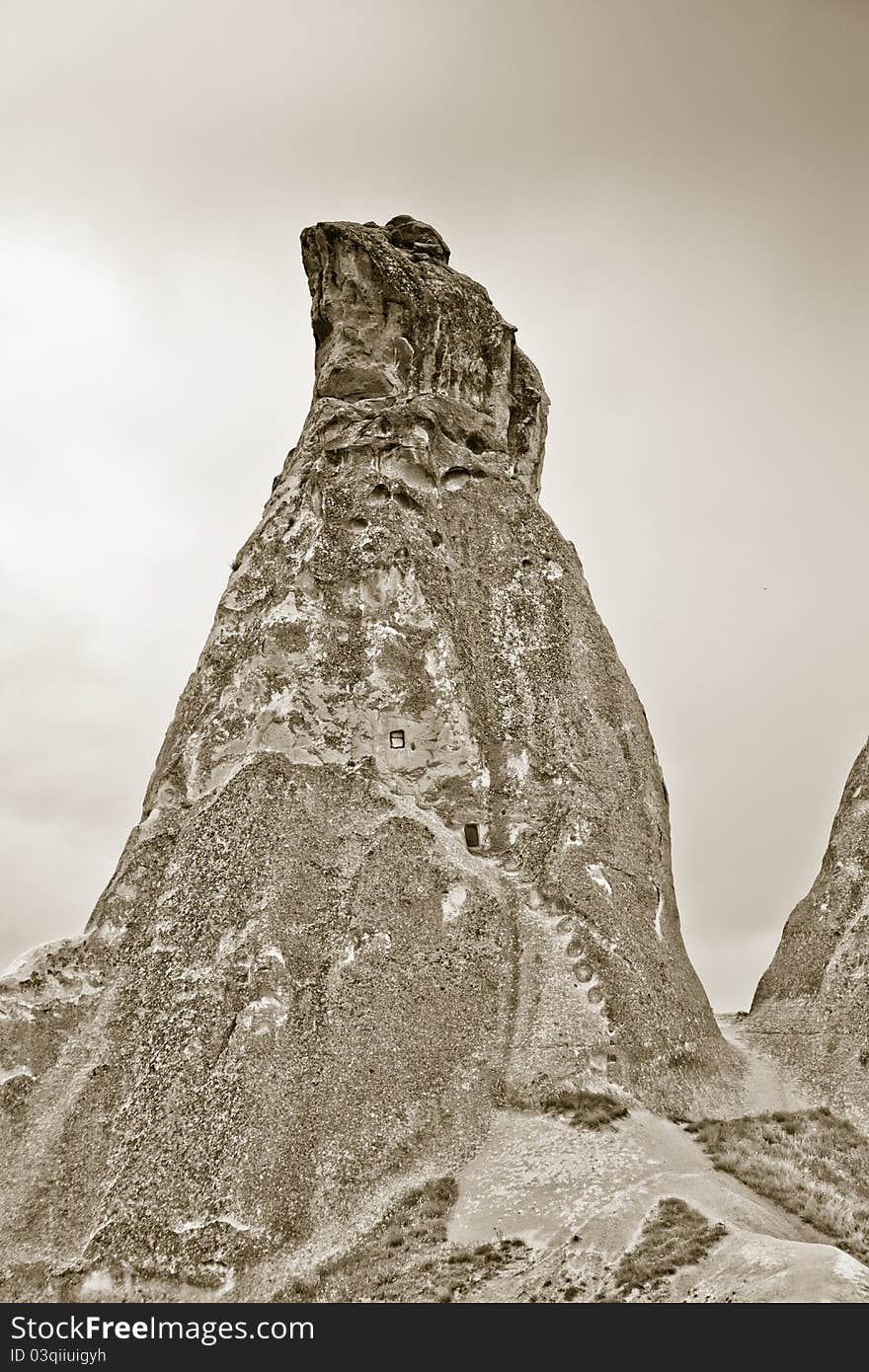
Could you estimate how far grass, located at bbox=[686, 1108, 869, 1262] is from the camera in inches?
1117

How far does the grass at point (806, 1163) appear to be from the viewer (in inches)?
1117

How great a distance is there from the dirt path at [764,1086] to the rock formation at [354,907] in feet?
4.46

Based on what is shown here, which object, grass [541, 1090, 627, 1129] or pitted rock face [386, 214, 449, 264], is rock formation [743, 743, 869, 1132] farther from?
pitted rock face [386, 214, 449, 264]

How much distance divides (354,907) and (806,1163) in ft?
40.7

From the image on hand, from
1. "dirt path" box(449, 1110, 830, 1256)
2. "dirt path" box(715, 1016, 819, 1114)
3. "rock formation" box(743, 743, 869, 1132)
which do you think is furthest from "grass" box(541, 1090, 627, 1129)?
"rock formation" box(743, 743, 869, 1132)

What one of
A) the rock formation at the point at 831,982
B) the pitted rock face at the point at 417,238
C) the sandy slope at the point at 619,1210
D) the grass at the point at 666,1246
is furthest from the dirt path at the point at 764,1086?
the pitted rock face at the point at 417,238

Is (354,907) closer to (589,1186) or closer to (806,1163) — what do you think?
(589,1186)

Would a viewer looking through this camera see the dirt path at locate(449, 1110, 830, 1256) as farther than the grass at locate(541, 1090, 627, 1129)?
No

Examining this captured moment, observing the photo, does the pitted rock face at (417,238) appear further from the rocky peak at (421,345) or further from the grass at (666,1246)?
the grass at (666,1246)

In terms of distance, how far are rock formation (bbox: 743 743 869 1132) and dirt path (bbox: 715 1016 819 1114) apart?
1.10 feet

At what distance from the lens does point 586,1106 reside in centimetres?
3006

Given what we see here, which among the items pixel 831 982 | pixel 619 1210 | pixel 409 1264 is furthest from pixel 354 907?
pixel 831 982

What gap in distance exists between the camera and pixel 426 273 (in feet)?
154
